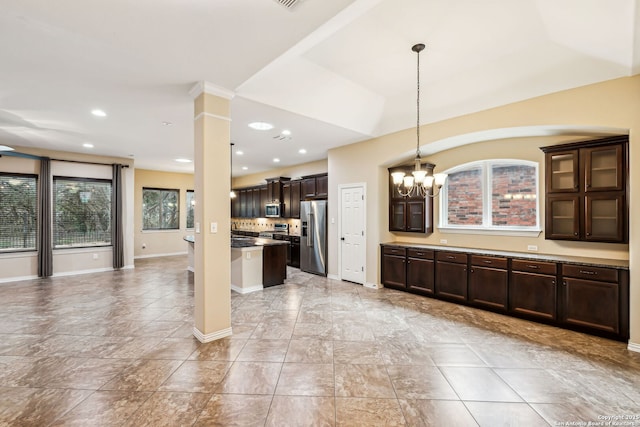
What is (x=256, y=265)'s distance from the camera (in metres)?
5.38

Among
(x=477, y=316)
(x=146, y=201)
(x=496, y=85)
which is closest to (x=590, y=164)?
(x=496, y=85)

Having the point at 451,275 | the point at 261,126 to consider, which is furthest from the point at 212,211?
the point at 451,275

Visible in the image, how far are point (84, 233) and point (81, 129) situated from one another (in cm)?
329

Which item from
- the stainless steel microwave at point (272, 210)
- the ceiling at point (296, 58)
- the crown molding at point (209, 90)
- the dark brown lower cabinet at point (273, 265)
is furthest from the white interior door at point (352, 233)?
the crown molding at point (209, 90)

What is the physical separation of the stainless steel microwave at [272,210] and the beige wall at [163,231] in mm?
3403

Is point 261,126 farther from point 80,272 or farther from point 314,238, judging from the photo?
point 80,272

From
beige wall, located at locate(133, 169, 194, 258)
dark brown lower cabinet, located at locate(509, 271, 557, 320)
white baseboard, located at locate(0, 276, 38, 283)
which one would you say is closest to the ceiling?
dark brown lower cabinet, located at locate(509, 271, 557, 320)

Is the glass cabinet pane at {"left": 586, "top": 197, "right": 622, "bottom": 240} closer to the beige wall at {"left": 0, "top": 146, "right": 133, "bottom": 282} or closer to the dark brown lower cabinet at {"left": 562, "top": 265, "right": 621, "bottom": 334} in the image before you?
the dark brown lower cabinet at {"left": 562, "top": 265, "right": 621, "bottom": 334}

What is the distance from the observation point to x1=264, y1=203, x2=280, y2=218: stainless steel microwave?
840cm

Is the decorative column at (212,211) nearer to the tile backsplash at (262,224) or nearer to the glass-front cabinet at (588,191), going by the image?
the glass-front cabinet at (588,191)

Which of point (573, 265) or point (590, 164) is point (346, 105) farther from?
point (573, 265)

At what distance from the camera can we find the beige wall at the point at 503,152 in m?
3.06

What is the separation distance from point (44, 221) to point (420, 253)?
8.08 m

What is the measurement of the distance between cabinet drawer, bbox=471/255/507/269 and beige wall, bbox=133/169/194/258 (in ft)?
30.2
